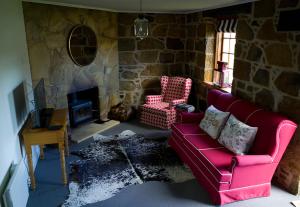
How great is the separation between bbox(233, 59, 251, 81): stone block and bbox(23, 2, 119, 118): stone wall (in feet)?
7.96

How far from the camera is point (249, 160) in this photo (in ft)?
8.15

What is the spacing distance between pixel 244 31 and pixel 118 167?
254cm

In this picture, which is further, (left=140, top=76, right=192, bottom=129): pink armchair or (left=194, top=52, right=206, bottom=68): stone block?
(left=194, top=52, right=206, bottom=68): stone block

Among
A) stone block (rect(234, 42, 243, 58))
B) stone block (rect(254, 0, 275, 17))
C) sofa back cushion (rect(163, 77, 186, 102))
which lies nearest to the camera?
stone block (rect(254, 0, 275, 17))

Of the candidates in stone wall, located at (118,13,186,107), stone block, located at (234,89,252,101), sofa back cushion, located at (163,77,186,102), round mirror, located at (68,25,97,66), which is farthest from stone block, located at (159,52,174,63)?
stone block, located at (234,89,252,101)

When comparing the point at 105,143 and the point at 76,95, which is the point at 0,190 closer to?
the point at 105,143

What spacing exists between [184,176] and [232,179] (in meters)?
0.73

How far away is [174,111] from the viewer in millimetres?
4621

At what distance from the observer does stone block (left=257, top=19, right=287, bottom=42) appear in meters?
2.86

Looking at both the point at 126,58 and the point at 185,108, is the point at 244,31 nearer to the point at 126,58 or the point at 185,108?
the point at 185,108

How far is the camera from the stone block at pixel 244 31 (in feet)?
11.1

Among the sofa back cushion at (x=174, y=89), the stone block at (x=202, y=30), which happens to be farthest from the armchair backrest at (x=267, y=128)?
the stone block at (x=202, y=30)

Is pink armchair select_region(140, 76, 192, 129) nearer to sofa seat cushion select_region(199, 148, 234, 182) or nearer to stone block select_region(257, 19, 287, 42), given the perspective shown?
sofa seat cushion select_region(199, 148, 234, 182)

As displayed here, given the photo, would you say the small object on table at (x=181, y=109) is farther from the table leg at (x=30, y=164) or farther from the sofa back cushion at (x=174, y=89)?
the table leg at (x=30, y=164)
